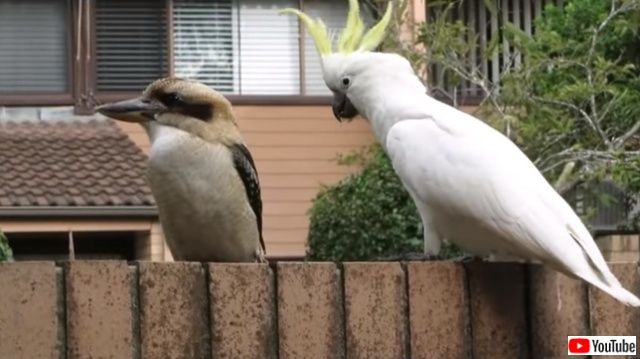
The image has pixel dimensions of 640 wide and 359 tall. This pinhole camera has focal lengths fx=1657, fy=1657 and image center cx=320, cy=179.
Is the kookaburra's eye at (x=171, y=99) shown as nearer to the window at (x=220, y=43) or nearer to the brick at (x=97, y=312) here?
the brick at (x=97, y=312)

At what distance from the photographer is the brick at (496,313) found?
400cm

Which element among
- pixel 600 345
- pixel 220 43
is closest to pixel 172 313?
pixel 600 345

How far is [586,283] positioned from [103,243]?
12289 mm

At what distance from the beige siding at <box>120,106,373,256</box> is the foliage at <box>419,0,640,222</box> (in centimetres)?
299

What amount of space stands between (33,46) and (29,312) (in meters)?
13.6

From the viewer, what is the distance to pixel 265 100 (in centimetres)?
1700

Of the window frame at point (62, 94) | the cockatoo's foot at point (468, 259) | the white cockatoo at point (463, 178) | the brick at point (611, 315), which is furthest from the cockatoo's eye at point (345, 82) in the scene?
the window frame at point (62, 94)

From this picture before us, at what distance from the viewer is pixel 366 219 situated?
12094 millimetres

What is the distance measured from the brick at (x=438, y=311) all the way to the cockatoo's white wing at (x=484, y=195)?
0.27m

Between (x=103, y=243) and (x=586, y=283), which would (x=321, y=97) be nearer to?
(x=103, y=243)

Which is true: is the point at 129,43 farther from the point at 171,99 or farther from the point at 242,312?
the point at 242,312

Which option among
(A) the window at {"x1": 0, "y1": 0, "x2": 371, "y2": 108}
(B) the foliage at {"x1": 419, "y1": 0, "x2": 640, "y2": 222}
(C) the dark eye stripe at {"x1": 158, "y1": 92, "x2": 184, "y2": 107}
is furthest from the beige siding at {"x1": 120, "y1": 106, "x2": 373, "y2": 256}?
(C) the dark eye stripe at {"x1": 158, "y1": 92, "x2": 184, "y2": 107}

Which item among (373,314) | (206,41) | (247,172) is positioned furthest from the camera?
(206,41)

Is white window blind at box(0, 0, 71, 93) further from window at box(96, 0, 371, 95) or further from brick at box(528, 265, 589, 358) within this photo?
brick at box(528, 265, 589, 358)
